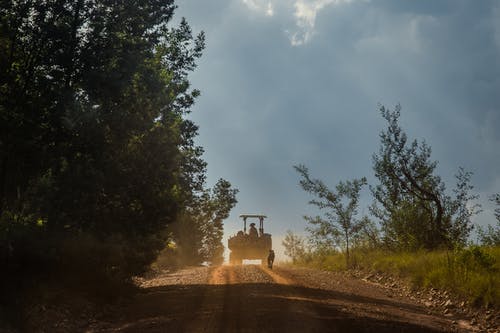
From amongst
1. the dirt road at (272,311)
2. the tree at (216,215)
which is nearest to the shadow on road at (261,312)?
the dirt road at (272,311)

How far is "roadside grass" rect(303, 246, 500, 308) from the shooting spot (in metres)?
12.6

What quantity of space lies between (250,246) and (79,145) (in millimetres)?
28998

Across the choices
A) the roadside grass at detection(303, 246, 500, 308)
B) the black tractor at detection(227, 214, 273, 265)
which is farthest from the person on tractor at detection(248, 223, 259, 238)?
the roadside grass at detection(303, 246, 500, 308)

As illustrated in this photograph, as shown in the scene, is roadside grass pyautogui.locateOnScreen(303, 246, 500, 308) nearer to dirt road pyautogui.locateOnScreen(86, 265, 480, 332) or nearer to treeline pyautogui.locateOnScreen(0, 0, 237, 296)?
dirt road pyautogui.locateOnScreen(86, 265, 480, 332)

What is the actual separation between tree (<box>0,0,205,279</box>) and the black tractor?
2583 centimetres

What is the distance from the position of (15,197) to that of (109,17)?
21.1 ft

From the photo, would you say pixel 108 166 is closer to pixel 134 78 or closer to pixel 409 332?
pixel 134 78

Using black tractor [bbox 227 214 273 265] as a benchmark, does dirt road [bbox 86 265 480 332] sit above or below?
below

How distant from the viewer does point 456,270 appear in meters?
14.7

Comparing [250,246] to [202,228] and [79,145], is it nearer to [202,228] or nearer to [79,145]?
[202,228]

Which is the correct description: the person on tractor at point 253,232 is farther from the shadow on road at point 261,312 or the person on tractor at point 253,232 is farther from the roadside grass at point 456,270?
the shadow on road at point 261,312

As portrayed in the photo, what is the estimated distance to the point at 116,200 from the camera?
14.6 m

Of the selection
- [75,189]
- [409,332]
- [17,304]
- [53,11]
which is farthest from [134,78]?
[409,332]

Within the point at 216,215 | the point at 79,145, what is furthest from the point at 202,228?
the point at 79,145
